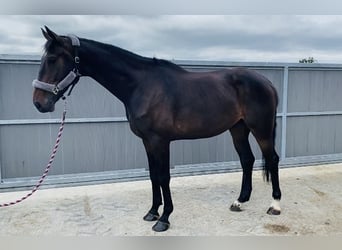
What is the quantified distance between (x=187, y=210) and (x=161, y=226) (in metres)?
0.48

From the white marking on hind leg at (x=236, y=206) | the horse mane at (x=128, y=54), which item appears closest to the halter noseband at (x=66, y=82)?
the horse mane at (x=128, y=54)

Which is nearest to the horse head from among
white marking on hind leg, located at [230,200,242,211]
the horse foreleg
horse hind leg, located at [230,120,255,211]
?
the horse foreleg

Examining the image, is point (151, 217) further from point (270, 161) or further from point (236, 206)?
point (270, 161)

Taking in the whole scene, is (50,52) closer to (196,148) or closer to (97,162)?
(97,162)

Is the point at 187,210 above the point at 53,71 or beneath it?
beneath

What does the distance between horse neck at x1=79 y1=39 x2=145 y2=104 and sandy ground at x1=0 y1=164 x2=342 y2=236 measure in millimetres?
1122

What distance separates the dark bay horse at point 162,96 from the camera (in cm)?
224

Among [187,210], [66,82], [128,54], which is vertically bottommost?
[187,210]

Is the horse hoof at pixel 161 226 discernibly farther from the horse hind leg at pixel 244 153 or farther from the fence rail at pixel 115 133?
the fence rail at pixel 115 133

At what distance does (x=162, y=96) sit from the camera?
2449 mm

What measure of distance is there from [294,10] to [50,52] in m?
1.73

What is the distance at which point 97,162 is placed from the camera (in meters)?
3.85

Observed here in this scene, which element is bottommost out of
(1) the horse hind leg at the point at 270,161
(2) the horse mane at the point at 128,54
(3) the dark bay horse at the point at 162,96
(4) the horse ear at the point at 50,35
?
(1) the horse hind leg at the point at 270,161

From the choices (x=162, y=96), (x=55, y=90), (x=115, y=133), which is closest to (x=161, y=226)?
(x=162, y=96)
